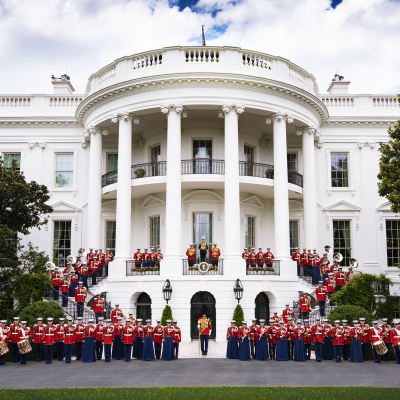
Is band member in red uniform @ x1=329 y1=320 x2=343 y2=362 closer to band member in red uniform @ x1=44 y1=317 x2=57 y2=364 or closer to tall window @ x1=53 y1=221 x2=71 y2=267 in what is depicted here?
band member in red uniform @ x1=44 y1=317 x2=57 y2=364

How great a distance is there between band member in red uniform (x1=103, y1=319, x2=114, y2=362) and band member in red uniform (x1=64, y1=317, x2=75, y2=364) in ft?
3.31

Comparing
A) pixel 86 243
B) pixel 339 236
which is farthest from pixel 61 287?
pixel 339 236

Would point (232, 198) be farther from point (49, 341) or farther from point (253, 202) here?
point (49, 341)

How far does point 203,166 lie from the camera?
25.9m

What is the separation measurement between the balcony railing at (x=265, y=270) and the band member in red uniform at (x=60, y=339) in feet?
30.2

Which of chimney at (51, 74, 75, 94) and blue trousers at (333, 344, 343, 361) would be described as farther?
chimney at (51, 74, 75, 94)

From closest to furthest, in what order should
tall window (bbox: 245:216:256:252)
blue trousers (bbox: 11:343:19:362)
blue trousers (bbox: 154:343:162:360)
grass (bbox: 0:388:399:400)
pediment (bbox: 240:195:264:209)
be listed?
grass (bbox: 0:388:399:400) → blue trousers (bbox: 11:343:19:362) → blue trousers (bbox: 154:343:162:360) → pediment (bbox: 240:195:264:209) → tall window (bbox: 245:216:256:252)

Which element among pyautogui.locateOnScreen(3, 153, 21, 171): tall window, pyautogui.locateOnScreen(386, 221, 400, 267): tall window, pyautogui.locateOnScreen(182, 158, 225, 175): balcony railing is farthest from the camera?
pyautogui.locateOnScreen(3, 153, 21, 171): tall window

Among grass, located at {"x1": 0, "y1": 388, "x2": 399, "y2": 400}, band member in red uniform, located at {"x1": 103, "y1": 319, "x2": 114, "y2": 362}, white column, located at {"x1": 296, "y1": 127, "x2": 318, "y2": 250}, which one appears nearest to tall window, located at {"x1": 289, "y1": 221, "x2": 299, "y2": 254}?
white column, located at {"x1": 296, "y1": 127, "x2": 318, "y2": 250}

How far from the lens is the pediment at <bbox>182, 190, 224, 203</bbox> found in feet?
85.7

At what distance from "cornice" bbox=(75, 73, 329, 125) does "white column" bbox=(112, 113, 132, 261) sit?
1.31 m

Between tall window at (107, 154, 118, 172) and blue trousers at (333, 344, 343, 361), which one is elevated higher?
tall window at (107, 154, 118, 172)

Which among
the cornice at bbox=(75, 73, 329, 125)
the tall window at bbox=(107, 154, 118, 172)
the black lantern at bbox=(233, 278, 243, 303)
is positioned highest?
the cornice at bbox=(75, 73, 329, 125)

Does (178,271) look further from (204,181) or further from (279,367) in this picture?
(279,367)
